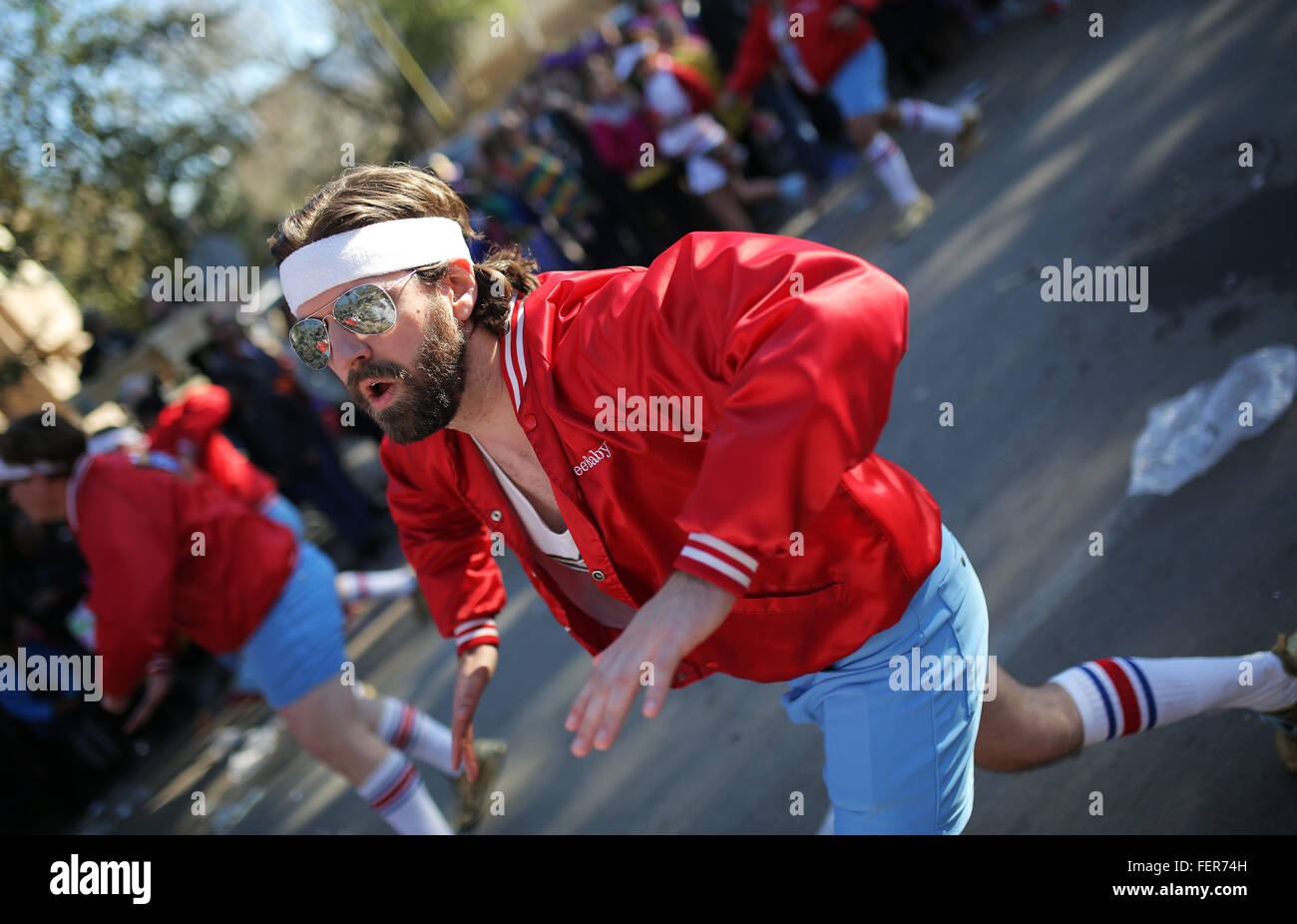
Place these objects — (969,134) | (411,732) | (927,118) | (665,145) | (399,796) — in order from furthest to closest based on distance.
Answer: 1. (665,145)
2. (969,134)
3. (927,118)
4. (411,732)
5. (399,796)

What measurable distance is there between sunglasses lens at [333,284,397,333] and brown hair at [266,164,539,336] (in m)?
0.12

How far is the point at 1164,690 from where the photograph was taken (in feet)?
8.02

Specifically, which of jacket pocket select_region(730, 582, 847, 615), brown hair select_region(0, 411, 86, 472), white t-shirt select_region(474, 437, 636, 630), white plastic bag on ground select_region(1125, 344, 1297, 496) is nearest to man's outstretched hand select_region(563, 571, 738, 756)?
jacket pocket select_region(730, 582, 847, 615)

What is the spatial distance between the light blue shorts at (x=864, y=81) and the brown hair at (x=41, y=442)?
549 cm

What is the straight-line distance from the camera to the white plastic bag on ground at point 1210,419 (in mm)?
3746

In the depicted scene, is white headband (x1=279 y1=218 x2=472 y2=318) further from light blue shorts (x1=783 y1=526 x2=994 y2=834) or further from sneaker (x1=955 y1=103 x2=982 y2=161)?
sneaker (x1=955 y1=103 x2=982 y2=161)

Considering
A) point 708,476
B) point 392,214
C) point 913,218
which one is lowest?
point 708,476

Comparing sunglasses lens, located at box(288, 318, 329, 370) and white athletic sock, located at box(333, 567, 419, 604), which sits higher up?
white athletic sock, located at box(333, 567, 419, 604)

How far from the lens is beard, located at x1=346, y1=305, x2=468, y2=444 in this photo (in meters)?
2.06

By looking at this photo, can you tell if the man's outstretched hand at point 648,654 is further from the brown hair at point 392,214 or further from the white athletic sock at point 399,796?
the white athletic sock at point 399,796

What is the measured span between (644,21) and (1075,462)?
269 inches

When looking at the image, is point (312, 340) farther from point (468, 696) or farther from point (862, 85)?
point (862, 85)

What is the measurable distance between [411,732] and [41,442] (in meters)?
1.80

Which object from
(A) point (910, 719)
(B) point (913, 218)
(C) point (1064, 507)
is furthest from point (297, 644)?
(B) point (913, 218)
